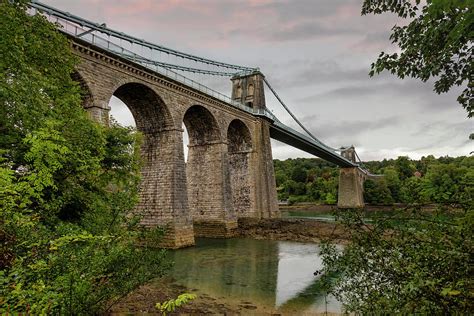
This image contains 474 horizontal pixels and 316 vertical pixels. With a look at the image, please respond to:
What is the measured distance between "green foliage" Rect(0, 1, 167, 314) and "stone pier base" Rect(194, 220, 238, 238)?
1409cm

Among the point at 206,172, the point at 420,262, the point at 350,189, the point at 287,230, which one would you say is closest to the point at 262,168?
the point at 206,172

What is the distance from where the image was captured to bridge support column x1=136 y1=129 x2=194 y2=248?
18188mm

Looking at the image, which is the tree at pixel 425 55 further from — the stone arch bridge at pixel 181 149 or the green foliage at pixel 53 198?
the stone arch bridge at pixel 181 149

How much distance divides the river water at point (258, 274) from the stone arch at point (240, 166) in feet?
26.9

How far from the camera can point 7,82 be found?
19.5ft

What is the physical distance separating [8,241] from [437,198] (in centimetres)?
495

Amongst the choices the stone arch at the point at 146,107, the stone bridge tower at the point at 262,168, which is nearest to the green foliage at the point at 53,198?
the stone arch at the point at 146,107

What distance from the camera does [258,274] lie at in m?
12.4

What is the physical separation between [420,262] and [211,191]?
21451mm

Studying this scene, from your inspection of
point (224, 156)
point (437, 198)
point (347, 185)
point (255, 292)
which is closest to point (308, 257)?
point (255, 292)

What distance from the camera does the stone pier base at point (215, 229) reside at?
23.5 meters

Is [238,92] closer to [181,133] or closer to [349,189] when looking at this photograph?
[181,133]

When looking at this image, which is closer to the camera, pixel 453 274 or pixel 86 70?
pixel 453 274

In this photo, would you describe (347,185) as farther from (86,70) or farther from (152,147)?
(86,70)
